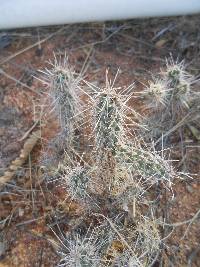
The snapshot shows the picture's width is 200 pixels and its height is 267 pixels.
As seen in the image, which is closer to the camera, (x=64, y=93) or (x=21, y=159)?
(x=64, y=93)

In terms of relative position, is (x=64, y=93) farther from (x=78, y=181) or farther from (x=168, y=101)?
(x=168, y=101)

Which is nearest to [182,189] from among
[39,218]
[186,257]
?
[186,257]

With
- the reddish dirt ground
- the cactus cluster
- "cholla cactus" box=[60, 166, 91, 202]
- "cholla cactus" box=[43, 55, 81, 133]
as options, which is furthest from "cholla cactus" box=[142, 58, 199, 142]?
"cholla cactus" box=[60, 166, 91, 202]

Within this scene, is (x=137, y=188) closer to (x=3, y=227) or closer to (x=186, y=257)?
(x=186, y=257)

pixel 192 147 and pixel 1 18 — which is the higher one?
pixel 1 18

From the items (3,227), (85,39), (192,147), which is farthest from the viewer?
(85,39)

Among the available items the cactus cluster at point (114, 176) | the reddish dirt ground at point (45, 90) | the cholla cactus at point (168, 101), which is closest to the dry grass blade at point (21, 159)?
the reddish dirt ground at point (45, 90)

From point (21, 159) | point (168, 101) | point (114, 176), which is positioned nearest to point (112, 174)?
point (114, 176)

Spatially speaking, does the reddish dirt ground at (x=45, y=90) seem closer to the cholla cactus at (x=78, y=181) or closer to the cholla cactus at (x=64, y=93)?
the cholla cactus at (x=64, y=93)
